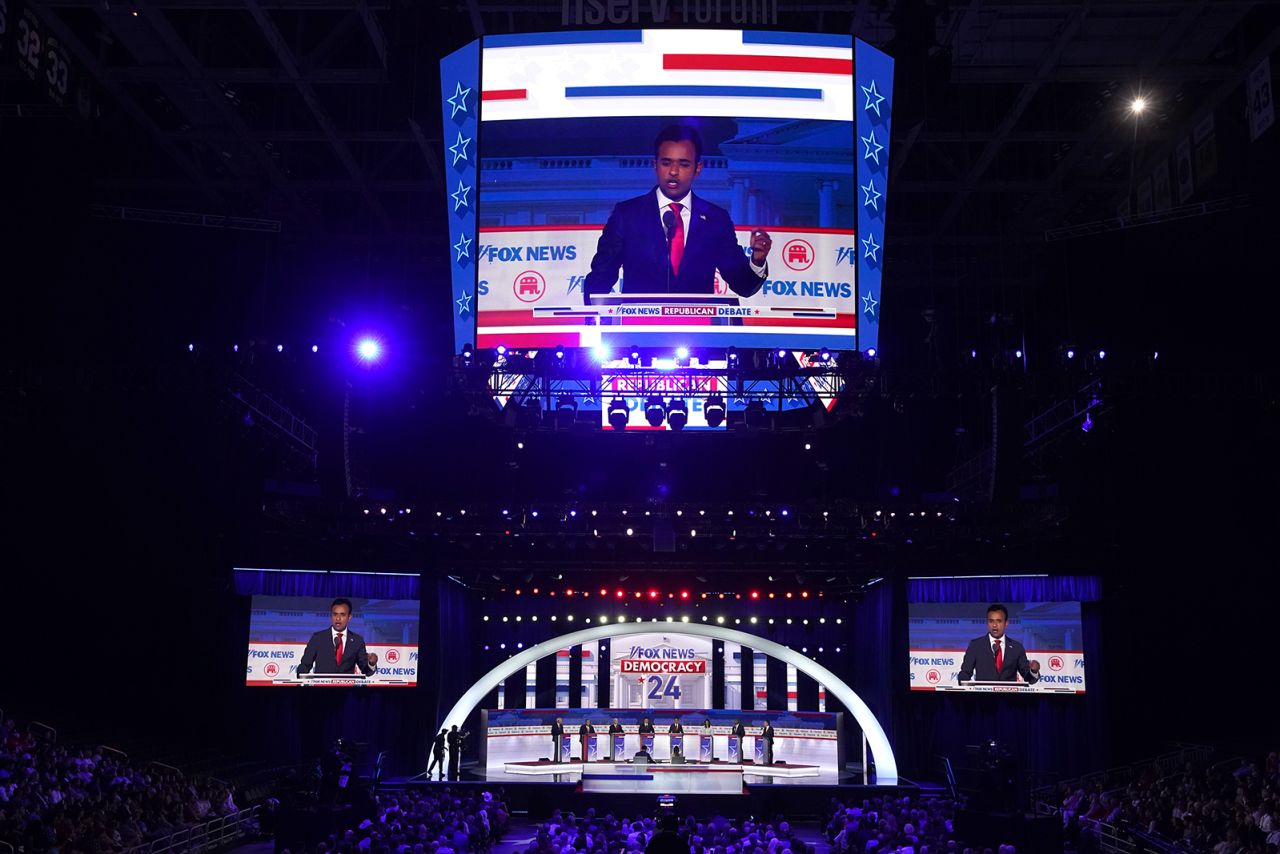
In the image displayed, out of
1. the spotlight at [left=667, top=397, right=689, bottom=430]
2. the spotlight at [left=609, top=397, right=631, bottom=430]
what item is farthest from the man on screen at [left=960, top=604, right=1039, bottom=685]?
the spotlight at [left=609, top=397, right=631, bottom=430]

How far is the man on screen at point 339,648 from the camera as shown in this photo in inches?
1078

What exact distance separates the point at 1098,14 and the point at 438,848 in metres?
14.2

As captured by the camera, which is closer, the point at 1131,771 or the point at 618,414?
the point at 618,414

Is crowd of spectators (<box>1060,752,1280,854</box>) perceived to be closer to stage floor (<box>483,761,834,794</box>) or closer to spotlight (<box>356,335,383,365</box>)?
stage floor (<box>483,761,834,794</box>)

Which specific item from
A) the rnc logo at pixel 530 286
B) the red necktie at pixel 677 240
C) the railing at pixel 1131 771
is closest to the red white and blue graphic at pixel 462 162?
the rnc logo at pixel 530 286

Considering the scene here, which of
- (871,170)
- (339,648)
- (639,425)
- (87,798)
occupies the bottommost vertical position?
(87,798)

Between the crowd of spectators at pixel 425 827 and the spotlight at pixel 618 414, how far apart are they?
5.89 metres

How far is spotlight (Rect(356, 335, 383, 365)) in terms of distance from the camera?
1702 centimetres

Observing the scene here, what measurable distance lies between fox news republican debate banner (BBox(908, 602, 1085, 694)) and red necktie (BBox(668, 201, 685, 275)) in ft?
53.7

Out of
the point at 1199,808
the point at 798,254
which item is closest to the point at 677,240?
the point at 798,254

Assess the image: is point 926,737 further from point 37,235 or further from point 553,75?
point 37,235

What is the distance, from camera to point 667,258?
14.1 m

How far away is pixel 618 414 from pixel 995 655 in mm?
14709

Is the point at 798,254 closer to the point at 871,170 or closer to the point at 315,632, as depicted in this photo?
the point at 871,170
